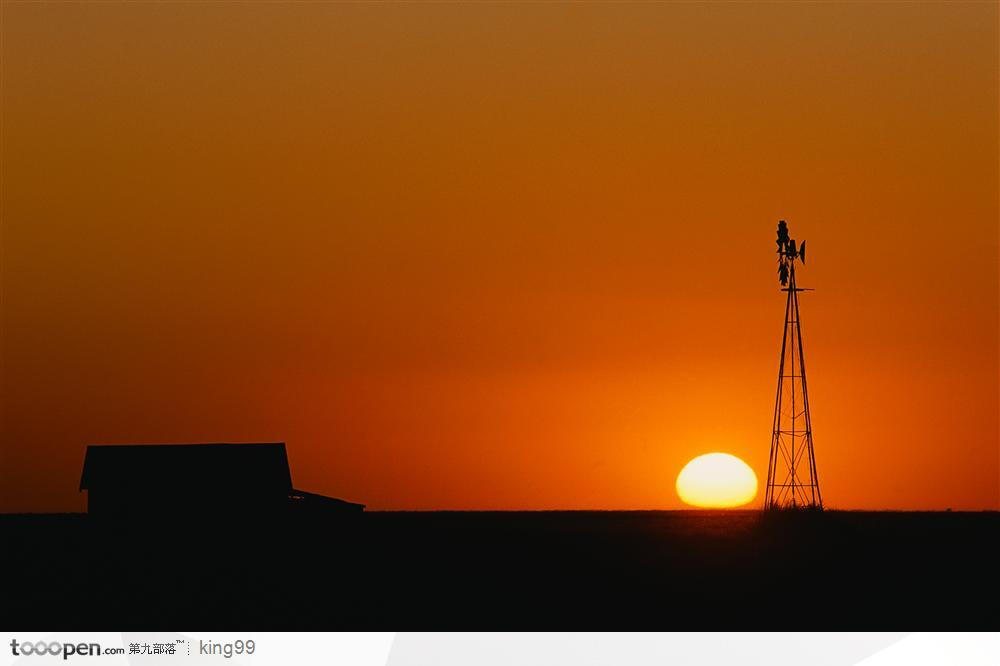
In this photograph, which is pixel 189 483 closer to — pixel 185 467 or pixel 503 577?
pixel 185 467

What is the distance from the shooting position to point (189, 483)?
4966 centimetres

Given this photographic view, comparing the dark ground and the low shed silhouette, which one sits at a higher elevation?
the low shed silhouette

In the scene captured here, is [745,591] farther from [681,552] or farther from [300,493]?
[300,493]

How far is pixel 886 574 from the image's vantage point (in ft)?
110

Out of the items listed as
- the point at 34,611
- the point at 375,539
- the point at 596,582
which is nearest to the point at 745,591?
the point at 596,582

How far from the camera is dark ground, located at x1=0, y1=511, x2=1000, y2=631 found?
26.4m

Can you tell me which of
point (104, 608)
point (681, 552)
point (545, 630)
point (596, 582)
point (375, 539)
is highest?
point (375, 539)
